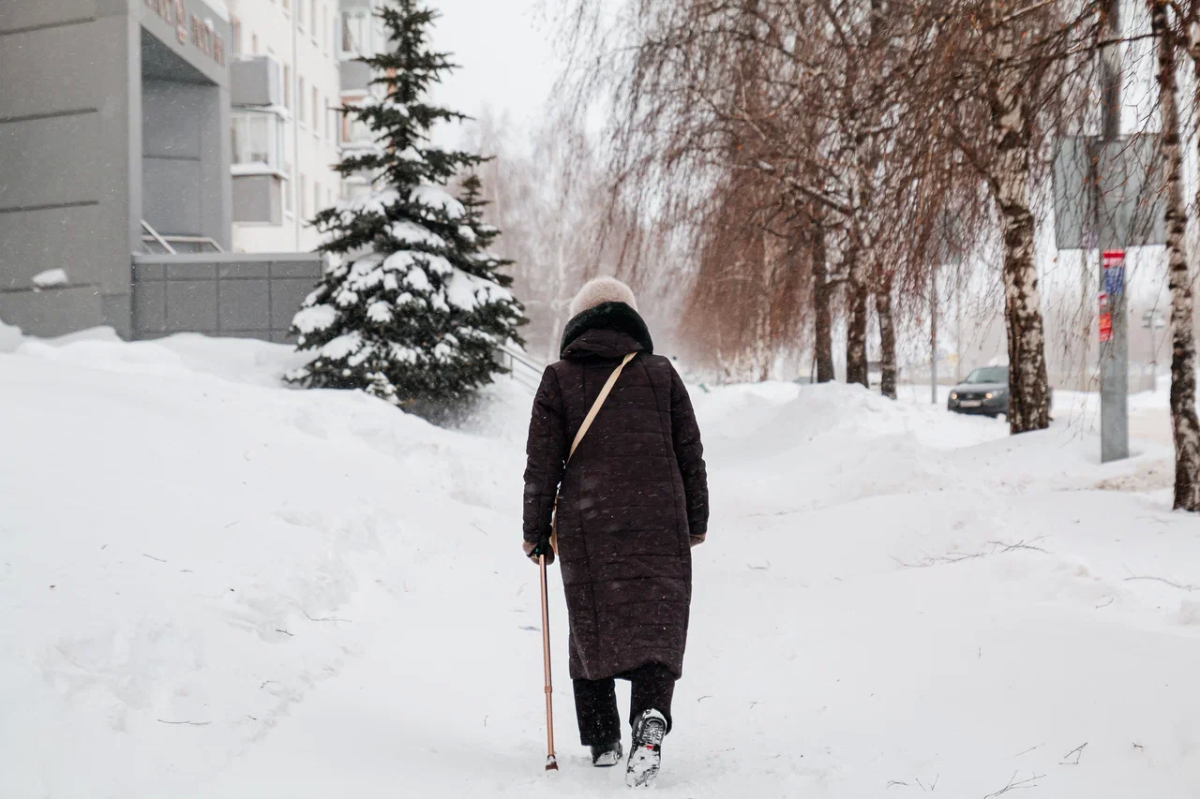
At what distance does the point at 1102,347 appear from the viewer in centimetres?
821

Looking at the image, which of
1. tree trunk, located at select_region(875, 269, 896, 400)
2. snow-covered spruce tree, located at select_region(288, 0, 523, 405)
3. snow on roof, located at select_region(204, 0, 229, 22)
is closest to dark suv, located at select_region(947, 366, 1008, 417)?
tree trunk, located at select_region(875, 269, 896, 400)

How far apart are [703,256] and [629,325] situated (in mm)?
13920

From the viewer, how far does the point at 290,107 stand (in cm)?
3488

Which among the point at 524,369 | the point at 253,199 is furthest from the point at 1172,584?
the point at 253,199

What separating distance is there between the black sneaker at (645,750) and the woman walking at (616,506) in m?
0.04

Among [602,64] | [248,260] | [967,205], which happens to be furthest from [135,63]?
[967,205]

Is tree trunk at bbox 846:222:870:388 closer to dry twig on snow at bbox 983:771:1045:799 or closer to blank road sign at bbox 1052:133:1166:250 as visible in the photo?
blank road sign at bbox 1052:133:1166:250

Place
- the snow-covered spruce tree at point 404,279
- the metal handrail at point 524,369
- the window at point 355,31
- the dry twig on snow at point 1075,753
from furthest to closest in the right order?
the window at point 355,31
the metal handrail at point 524,369
the snow-covered spruce tree at point 404,279
the dry twig on snow at point 1075,753

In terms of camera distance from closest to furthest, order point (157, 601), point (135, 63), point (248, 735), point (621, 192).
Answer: point (248, 735)
point (157, 601)
point (621, 192)
point (135, 63)

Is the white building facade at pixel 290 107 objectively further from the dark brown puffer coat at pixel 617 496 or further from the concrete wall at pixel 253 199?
the dark brown puffer coat at pixel 617 496

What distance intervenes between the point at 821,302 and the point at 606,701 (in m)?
A: 15.5

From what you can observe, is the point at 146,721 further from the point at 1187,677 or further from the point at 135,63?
the point at 135,63

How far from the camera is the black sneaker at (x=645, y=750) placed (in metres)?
3.83

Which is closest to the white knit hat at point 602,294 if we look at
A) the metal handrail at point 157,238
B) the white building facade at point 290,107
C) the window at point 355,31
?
the metal handrail at point 157,238
